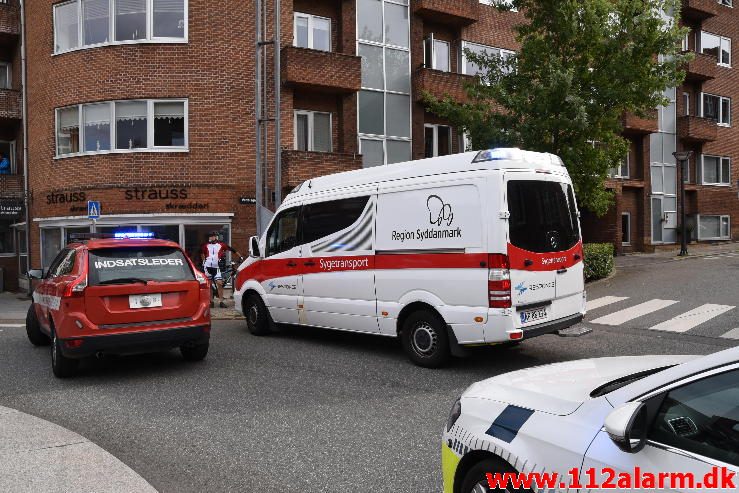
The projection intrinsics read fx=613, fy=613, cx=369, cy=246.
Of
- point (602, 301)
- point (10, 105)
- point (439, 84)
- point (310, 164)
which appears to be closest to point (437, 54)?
point (439, 84)

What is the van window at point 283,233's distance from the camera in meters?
9.39

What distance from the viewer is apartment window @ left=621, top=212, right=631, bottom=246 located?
2744 cm

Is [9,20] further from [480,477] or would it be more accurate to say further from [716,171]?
[716,171]

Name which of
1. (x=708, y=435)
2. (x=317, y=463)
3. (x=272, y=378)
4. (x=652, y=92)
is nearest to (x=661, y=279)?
(x=652, y=92)

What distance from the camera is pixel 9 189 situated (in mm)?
20203

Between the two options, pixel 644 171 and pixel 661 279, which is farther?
pixel 644 171

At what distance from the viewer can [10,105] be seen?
19.7 m

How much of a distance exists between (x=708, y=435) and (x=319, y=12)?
63.1ft

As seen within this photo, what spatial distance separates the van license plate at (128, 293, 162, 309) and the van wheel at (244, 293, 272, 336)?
111 inches

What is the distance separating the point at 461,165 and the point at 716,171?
29175 mm

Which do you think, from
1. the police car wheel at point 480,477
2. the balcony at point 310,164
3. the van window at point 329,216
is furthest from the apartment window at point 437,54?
the police car wheel at point 480,477

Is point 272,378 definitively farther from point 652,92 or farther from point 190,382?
point 652,92

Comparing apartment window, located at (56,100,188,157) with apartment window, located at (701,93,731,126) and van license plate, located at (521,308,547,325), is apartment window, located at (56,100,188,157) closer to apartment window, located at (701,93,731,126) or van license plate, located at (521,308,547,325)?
van license plate, located at (521,308,547,325)

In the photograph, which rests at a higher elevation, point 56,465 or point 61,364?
point 61,364
